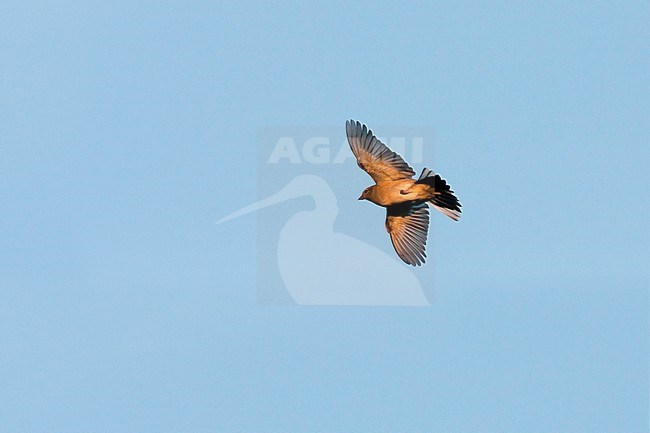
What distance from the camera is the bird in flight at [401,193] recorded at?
2159 cm

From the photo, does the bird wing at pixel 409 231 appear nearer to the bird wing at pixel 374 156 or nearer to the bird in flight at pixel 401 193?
the bird in flight at pixel 401 193

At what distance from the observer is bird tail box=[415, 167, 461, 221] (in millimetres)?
21406

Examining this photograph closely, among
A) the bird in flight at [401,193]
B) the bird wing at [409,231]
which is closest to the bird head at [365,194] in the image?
the bird in flight at [401,193]

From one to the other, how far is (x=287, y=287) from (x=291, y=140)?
10.5ft

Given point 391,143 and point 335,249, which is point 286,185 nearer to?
point 335,249

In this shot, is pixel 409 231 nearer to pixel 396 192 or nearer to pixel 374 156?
pixel 396 192

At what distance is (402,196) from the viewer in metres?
22.0

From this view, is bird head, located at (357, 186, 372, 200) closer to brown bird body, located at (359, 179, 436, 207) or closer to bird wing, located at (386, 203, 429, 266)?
brown bird body, located at (359, 179, 436, 207)

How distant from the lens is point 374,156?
21828mm

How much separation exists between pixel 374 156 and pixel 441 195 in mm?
1387

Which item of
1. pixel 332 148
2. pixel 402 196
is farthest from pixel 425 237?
pixel 332 148

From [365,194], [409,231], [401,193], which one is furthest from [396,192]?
[409,231]

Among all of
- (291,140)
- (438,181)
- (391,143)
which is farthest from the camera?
(291,140)

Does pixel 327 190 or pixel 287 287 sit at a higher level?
pixel 327 190
